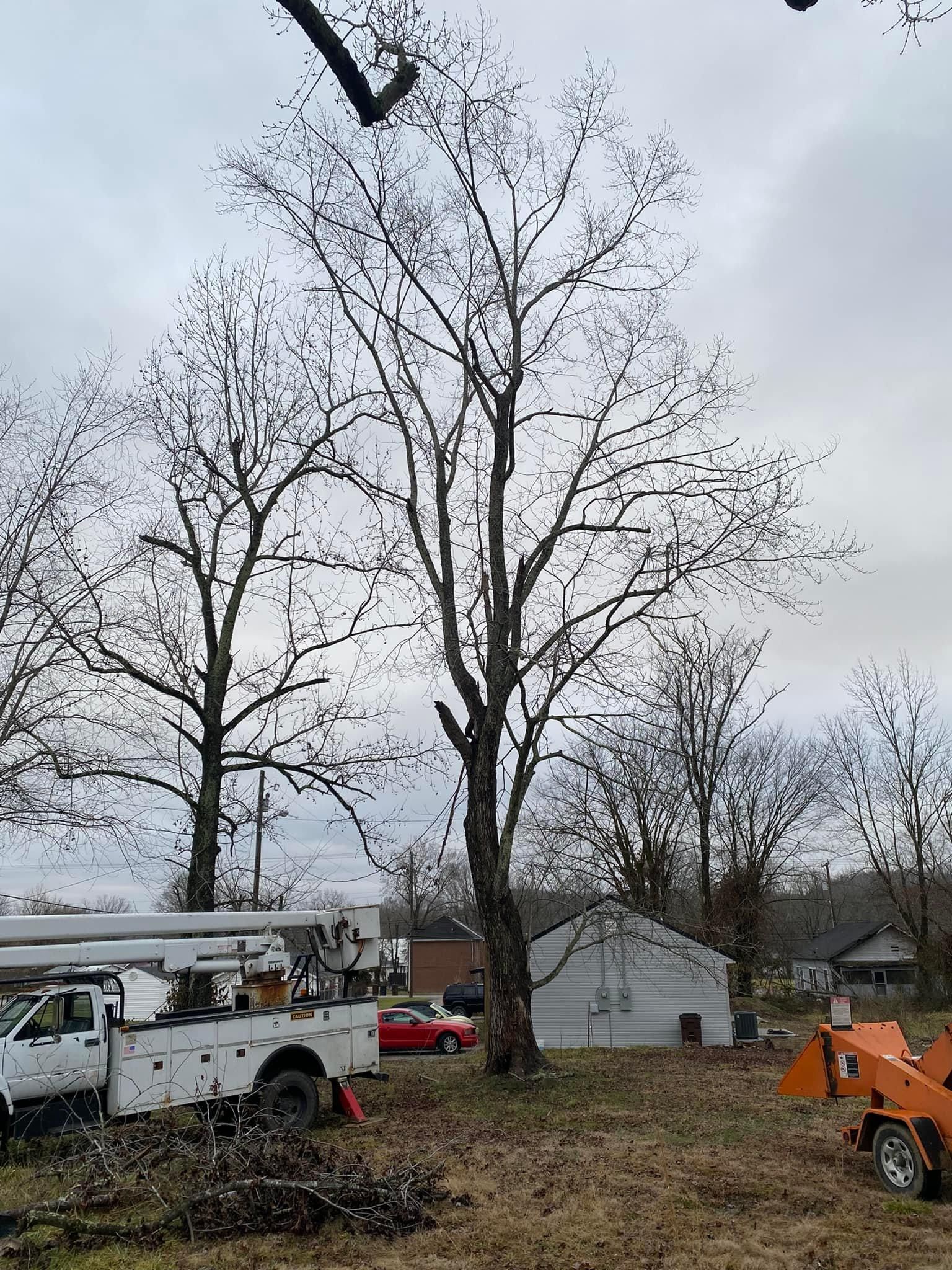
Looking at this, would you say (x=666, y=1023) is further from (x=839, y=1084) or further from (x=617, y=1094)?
(x=839, y=1084)

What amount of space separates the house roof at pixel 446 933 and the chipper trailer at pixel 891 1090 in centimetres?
4800

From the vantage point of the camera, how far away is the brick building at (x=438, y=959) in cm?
5497

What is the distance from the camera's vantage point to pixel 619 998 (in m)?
29.0

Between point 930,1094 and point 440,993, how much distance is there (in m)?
50.0

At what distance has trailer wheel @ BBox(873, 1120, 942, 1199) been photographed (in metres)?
7.25

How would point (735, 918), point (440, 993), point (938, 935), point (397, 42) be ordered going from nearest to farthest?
point (397, 42) < point (735, 918) < point (938, 935) < point (440, 993)

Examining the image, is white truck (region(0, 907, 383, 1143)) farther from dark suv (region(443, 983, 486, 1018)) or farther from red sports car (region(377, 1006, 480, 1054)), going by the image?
dark suv (region(443, 983, 486, 1018))

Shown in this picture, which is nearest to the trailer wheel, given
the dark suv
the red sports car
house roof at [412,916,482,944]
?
the red sports car

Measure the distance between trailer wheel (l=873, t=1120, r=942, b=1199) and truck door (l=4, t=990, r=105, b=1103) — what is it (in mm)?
7935

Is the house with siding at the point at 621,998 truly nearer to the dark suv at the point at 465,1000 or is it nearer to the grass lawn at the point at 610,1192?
the dark suv at the point at 465,1000

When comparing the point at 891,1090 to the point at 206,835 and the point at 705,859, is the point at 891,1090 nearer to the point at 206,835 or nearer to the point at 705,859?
the point at 206,835

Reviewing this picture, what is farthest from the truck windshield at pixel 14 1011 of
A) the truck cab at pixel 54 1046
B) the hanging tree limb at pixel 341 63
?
the hanging tree limb at pixel 341 63

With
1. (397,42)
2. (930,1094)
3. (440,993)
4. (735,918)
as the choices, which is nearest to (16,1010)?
(930,1094)

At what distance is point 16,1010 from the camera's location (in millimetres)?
10734
